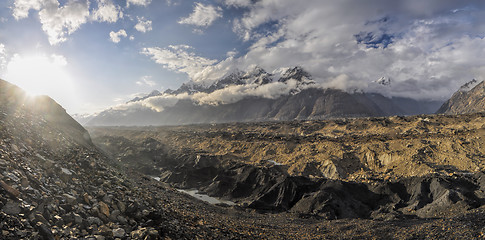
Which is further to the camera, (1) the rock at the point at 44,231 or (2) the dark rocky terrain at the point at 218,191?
(2) the dark rocky terrain at the point at 218,191

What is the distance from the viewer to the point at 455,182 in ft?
107

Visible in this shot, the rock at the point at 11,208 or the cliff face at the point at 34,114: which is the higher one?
the cliff face at the point at 34,114

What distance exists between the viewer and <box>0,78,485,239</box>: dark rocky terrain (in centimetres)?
1055

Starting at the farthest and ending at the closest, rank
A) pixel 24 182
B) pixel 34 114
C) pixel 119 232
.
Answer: pixel 34 114 < pixel 24 182 < pixel 119 232

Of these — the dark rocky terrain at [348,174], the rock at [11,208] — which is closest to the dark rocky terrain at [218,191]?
the rock at [11,208]

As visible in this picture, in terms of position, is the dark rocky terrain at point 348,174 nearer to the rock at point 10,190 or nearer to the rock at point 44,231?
the rock at point 44,231

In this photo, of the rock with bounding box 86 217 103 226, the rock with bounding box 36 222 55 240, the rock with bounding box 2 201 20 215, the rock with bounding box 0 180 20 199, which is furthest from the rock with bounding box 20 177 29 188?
the rock with bounding box 86 217 103 226

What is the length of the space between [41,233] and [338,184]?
122 ft

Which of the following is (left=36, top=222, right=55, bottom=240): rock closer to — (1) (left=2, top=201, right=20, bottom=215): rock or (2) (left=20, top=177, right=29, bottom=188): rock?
(1) (left=2, top=201, right=20, bottom=215): rock

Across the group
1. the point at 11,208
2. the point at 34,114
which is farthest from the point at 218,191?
the point at 11,208

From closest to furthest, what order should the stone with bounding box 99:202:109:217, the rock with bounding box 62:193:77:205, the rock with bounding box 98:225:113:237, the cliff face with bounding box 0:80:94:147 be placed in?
the rock with bounding box 98:225:113:237 < the rock with bounding box 62:193:77:205 < the stone with bounding box 99:202:109:217 < the cliff face with bounding box 0:80:94:147

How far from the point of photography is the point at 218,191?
4638 centimetres

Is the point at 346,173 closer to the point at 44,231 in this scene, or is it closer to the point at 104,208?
the point at 104,208

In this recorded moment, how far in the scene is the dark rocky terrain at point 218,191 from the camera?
34.6ft
